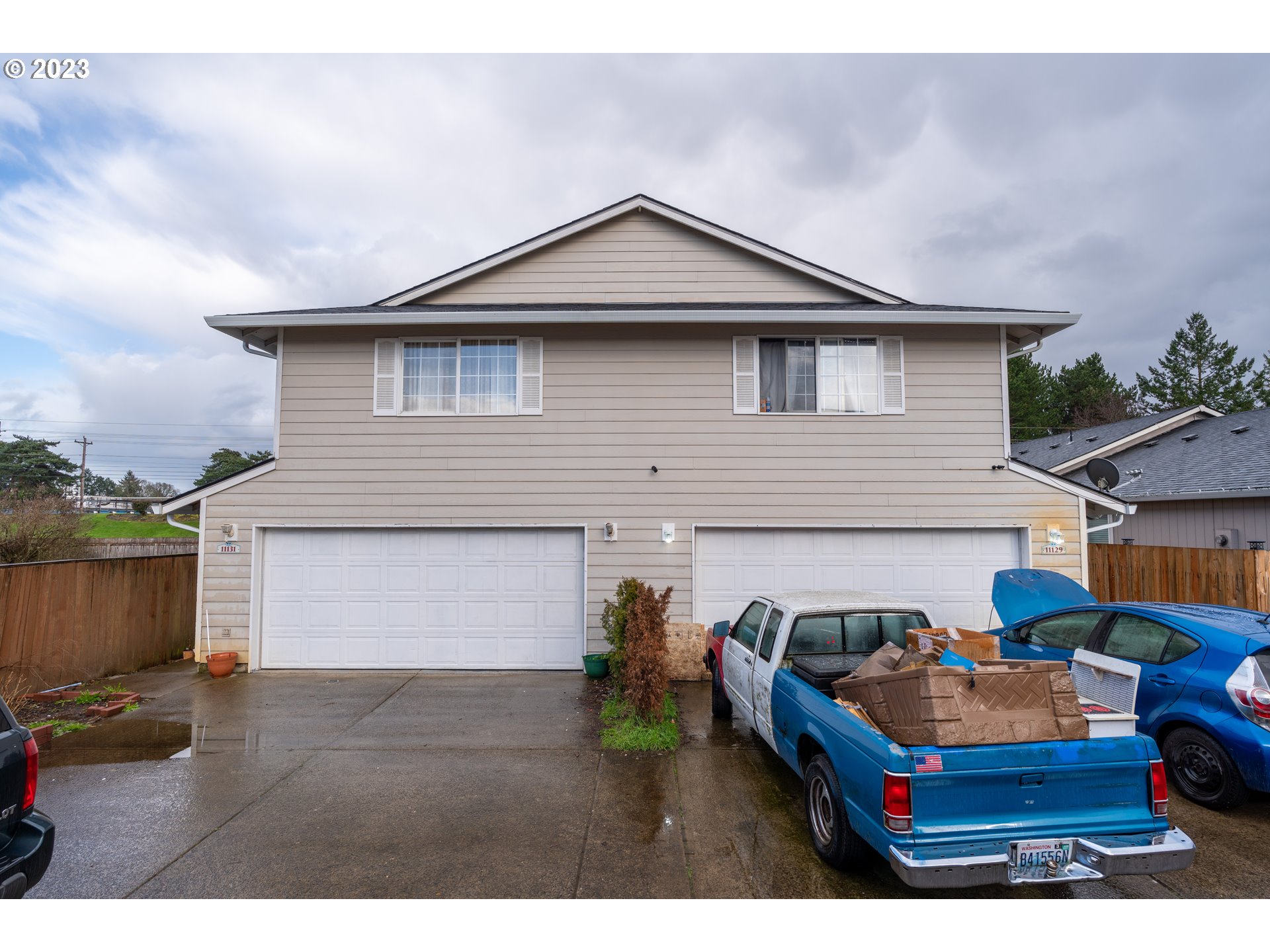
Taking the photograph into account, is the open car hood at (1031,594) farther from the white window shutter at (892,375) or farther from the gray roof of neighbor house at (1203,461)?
the gray roof of neighbor house at (1203,461)

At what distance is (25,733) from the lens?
10.2ft

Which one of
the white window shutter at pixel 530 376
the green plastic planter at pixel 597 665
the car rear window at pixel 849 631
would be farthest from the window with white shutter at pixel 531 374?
the car rear window at pixel 849 631

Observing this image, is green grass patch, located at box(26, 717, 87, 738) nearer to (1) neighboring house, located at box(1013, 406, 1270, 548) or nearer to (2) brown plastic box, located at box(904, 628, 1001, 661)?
(2) brown plastic box, located at box(904, 628, 1001, 661)

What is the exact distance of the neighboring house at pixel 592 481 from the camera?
30.1ft

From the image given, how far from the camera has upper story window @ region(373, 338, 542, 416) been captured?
31.1ft

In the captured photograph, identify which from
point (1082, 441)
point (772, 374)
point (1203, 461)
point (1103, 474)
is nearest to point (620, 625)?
point (772, 374)

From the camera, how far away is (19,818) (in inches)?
117

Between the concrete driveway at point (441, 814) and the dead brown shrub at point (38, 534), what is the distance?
19.4ft

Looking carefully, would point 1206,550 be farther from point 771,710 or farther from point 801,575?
point 771,710

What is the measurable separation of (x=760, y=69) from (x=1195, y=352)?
129 feet

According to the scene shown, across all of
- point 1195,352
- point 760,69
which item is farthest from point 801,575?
point 1195,352

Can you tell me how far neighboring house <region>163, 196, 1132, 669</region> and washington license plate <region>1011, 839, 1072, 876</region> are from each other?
628cm

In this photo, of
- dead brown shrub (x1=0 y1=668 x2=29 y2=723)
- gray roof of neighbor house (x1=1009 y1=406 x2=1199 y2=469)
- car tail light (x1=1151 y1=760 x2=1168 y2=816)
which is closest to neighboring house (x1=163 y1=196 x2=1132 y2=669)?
dead brown shrub (x1=0 y1=668 x2=29 y2=723)

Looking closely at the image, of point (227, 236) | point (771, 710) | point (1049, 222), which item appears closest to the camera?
point (771, 710)
